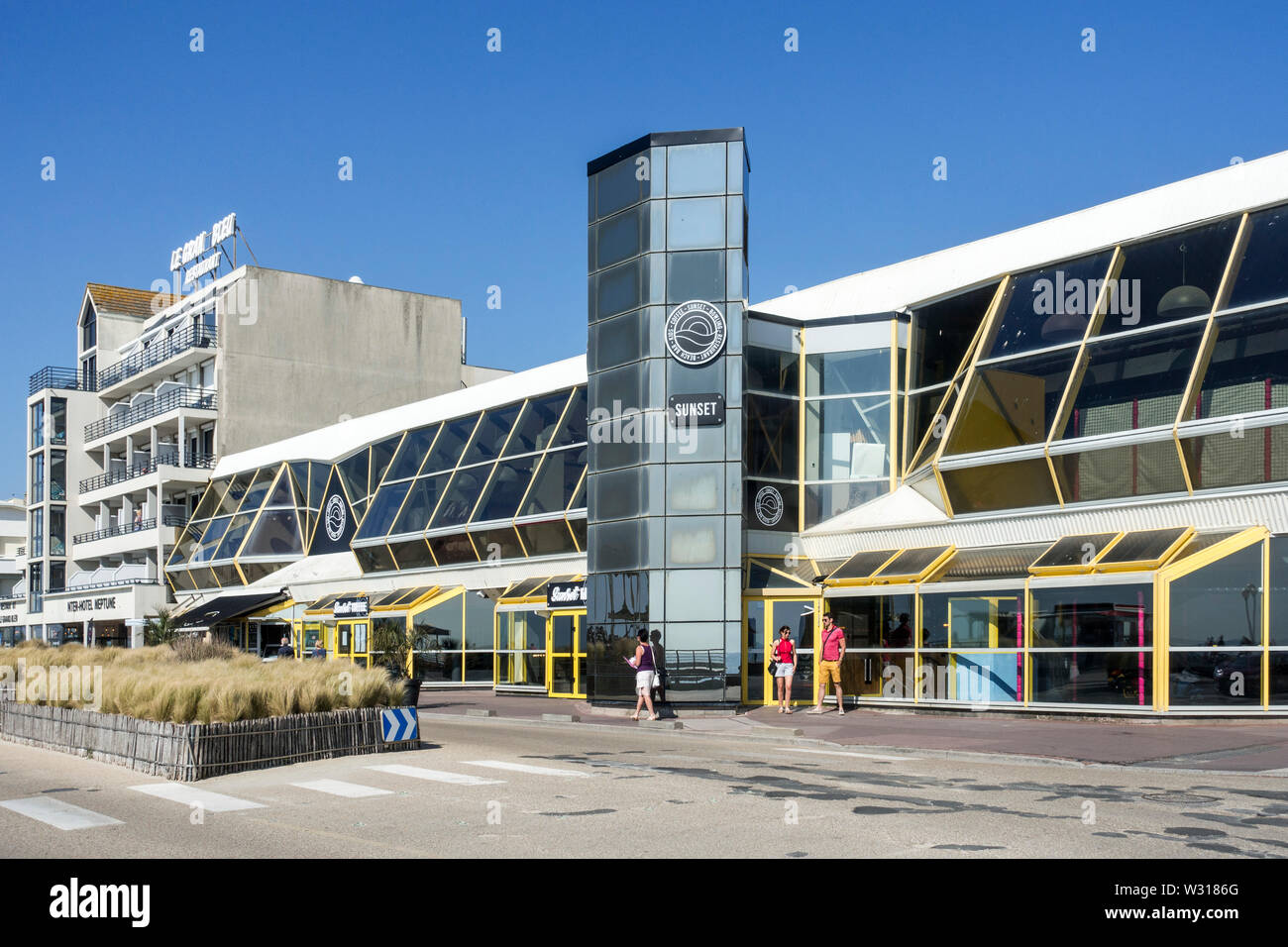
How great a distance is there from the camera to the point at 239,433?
59.5 metres

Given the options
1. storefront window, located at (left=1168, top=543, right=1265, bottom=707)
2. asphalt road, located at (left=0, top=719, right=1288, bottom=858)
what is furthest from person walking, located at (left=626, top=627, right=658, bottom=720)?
storefront window, located at (left=1168, top=543, right=1265, bottom=707)

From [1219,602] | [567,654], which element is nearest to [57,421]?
[567,654]

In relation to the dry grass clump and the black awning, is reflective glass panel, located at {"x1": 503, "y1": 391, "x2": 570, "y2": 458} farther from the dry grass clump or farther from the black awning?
the dry grass clump

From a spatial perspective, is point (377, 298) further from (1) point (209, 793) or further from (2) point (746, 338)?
(1) point (209, 793)

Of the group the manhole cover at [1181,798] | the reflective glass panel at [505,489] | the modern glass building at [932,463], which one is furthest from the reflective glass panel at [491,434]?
the manhole cover at [1181,798]

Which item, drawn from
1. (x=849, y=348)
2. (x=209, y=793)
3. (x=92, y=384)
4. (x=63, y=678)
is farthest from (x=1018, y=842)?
(x=92, y=384)

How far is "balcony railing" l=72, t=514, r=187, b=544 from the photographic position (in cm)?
5959

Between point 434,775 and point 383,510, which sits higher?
point 383,510

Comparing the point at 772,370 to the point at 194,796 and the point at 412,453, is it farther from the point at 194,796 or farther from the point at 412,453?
the point at 194,796

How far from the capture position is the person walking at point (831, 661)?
2391 centimetres

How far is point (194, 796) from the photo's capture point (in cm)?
1345

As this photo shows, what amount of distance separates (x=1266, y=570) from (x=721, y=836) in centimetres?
1394

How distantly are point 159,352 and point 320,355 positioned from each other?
931cm

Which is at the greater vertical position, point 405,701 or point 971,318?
point 971,318
